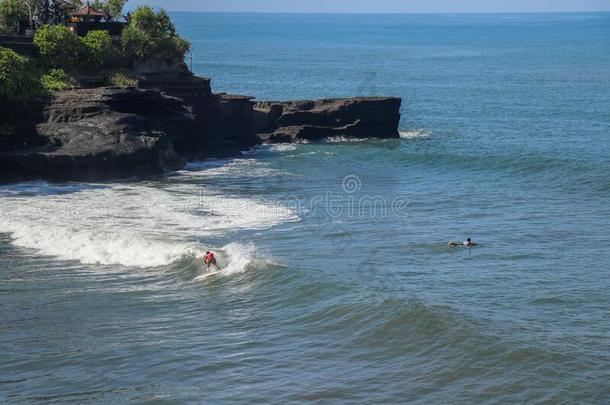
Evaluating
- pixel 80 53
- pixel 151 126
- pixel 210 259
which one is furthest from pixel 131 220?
pixel 80 53

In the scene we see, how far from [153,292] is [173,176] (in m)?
20.9

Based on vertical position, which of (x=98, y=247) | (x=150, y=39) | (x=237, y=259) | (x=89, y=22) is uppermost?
(x=89, y=22)

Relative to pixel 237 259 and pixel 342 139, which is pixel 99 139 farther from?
pixel 342 139

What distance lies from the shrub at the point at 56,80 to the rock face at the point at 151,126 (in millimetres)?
1099

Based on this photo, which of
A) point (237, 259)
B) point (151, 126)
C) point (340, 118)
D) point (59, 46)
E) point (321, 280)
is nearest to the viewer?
point (321, 280)

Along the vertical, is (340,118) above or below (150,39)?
below

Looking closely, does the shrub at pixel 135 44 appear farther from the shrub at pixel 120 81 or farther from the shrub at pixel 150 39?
the shrub at pixel 120 81

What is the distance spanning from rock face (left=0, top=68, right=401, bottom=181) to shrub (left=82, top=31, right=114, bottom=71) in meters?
2.48

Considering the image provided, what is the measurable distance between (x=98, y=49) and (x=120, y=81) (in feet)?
7.75

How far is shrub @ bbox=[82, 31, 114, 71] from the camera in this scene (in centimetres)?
5503

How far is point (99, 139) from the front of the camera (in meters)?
47.3

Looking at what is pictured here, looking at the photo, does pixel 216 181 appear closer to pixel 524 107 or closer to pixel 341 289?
pixel 341 289

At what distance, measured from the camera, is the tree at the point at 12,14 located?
62500 millimetres

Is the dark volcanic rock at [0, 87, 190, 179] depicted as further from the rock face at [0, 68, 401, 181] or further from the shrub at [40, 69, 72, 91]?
the shrub at [40, 69, 72, 91]
